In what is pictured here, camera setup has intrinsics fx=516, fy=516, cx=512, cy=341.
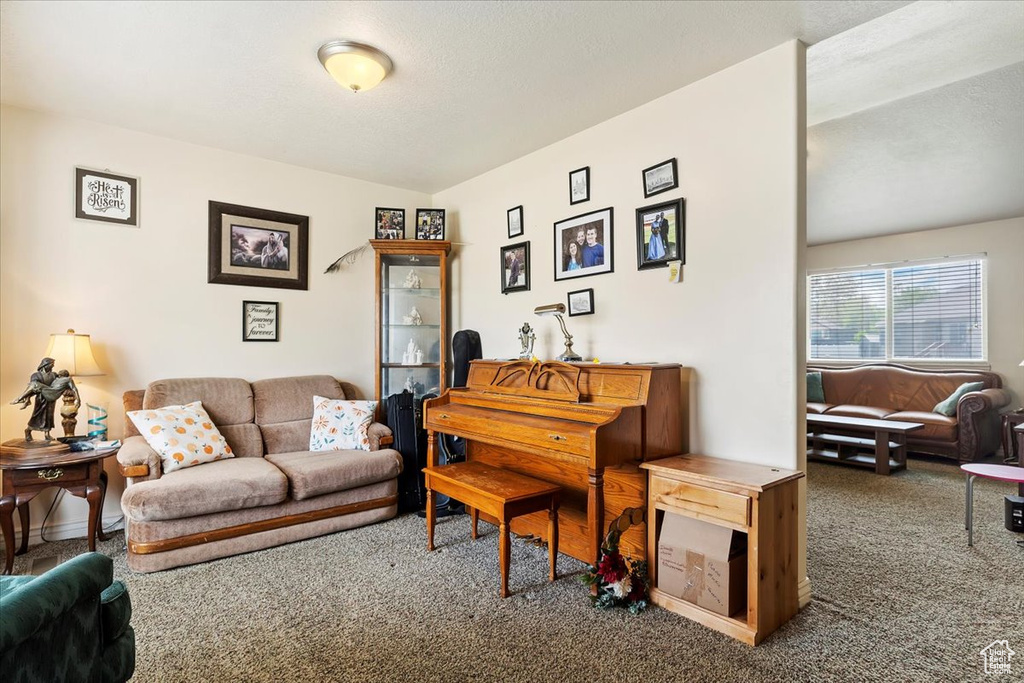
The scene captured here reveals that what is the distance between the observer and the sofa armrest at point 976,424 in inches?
197

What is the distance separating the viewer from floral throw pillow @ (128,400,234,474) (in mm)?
3039

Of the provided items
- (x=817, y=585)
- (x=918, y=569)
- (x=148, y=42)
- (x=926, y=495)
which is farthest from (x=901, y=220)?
(x=148, y=42)

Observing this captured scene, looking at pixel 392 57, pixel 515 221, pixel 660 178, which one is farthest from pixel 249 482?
pixel 660 178

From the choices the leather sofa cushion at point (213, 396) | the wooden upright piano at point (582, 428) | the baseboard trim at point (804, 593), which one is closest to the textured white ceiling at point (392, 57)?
the wooden upright piano at point (582, 428)

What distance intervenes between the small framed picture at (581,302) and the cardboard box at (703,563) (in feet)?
4.68

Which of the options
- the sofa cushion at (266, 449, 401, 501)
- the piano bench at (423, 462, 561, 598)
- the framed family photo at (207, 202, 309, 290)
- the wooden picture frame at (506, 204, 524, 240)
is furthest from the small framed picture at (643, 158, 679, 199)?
the framed family photo at (207, 202, 309, 290)

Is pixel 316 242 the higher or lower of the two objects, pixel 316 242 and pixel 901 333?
the higher

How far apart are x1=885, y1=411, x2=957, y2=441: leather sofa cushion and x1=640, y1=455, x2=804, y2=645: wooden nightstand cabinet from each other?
3971 mm

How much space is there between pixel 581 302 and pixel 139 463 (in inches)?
108

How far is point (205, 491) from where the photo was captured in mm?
2789

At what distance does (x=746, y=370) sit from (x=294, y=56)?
2714 millimetres

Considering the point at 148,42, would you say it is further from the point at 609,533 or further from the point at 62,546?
the point at 609,533

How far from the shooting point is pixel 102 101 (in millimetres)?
3039

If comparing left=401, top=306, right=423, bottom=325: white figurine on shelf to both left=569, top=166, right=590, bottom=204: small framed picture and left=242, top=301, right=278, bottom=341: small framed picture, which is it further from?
left=569, top=166, right=590, bottom=204: small framed picture
